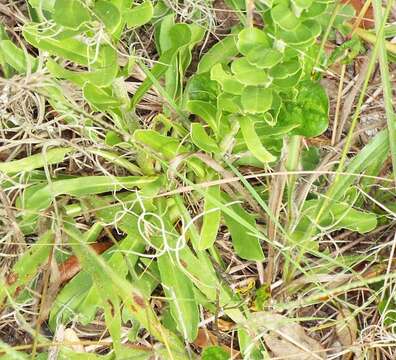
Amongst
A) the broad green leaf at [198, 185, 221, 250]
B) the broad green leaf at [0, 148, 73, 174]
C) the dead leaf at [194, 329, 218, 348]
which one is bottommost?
A: the dead leaf at [194, 329, 218, 348]

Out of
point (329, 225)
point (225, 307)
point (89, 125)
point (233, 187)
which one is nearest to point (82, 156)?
point (89, 125)

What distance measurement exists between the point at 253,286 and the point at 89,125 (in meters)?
0.52

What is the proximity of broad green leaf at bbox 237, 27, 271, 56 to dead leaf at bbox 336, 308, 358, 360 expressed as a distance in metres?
0.68

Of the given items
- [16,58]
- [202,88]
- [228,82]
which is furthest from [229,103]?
[16,58]

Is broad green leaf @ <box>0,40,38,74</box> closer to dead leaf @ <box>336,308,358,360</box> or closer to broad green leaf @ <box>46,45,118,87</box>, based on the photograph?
broad green leaf @ <box>46,45,118,87</box>

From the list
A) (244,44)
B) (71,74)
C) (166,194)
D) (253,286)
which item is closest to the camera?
(244,44)

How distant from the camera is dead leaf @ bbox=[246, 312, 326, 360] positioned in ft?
5.27

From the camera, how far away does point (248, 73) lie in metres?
1.29

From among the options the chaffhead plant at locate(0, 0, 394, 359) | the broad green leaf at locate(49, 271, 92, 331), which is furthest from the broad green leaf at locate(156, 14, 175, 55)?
the broad green leaf at locate(49, 271, 92, 331)

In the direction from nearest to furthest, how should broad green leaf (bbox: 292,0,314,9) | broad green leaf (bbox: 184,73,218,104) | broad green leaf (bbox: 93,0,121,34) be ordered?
broad green leaf (bbox: 292,0,314,9) → broad green leaf (bbox: 93,0,121,34) → broad green leaf (bbox: 184,73,218,104)

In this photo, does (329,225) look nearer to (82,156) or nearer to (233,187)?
(233,187)

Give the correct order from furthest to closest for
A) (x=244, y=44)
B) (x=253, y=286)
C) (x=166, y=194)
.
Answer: (x=253, y=286) → (x=166, y=194) → (x=244, y=44)

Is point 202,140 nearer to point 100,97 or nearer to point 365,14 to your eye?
point 100,97

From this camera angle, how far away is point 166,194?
1.54 metres
